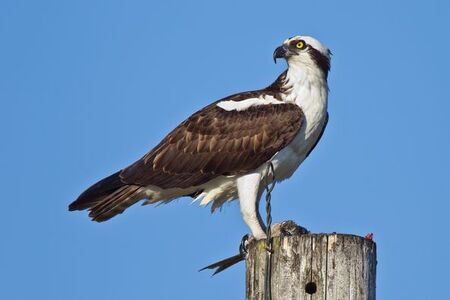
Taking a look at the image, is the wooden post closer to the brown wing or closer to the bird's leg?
the bird's leg

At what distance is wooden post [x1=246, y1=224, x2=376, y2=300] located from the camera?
630 centimetres

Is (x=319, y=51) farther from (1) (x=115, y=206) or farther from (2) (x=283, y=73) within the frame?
(1) (x=115, y=206)

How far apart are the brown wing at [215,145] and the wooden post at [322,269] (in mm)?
3309

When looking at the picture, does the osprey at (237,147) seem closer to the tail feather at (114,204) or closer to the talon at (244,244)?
the tail feather at (114,204)

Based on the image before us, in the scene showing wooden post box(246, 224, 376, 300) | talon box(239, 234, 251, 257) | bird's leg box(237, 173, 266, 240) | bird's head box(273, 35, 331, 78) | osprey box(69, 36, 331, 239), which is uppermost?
bird's head box(273, 35, 331, 78)

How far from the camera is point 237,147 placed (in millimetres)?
9938

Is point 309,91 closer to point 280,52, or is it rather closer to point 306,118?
point 306,118

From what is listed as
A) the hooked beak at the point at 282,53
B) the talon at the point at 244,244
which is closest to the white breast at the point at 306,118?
the hooked beak at the point at 282,53

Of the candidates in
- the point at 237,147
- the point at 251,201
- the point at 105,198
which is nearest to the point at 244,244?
the point at 251,201

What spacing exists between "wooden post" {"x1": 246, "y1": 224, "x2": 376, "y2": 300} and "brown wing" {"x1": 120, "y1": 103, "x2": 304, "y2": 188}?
10.9ft

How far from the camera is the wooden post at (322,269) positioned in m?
6.30

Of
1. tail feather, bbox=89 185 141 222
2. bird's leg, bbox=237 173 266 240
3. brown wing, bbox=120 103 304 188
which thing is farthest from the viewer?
tail feather, bbox=89 185 141 222

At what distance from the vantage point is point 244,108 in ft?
33.3

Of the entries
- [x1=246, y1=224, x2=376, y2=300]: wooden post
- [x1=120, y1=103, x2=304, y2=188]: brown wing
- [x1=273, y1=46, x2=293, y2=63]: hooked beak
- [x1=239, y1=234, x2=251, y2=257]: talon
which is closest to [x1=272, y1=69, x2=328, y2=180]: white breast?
[x1=120, y1=103, x2=304, y2=188]: brown wing
